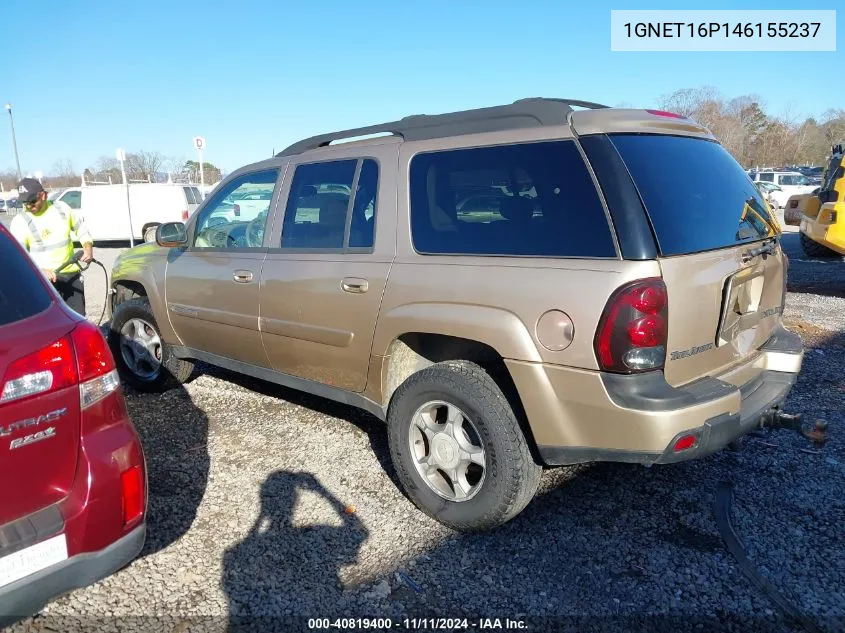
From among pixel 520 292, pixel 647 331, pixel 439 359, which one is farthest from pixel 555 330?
pixel 439 359

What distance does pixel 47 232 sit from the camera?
5.25 meters

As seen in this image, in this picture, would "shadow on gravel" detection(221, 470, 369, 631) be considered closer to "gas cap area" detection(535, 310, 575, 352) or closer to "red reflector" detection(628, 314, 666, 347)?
"gas cap area" detection(535, 310, 575, 352)

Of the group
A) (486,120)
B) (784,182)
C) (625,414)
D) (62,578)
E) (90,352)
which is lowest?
(62,578)

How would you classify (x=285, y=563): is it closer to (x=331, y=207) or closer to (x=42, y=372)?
(x=42, y=372)

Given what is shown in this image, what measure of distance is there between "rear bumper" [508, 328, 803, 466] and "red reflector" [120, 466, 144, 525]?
1.53 m

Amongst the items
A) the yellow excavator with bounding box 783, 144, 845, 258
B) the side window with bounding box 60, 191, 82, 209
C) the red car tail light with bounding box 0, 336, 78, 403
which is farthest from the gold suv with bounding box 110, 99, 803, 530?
the side window with bounding box 60, 191, 82, 209

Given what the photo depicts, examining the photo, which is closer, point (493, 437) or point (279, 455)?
point (493, 437)

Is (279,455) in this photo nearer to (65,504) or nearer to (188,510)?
(188,510)

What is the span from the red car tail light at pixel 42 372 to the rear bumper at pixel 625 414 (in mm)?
1679

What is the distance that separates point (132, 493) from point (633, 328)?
1961 mm

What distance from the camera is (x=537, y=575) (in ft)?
8.68

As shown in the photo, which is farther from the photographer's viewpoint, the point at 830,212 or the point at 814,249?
the point at 814,249

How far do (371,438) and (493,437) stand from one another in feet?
5.01

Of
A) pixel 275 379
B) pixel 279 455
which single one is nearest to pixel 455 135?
pixel 275 379
